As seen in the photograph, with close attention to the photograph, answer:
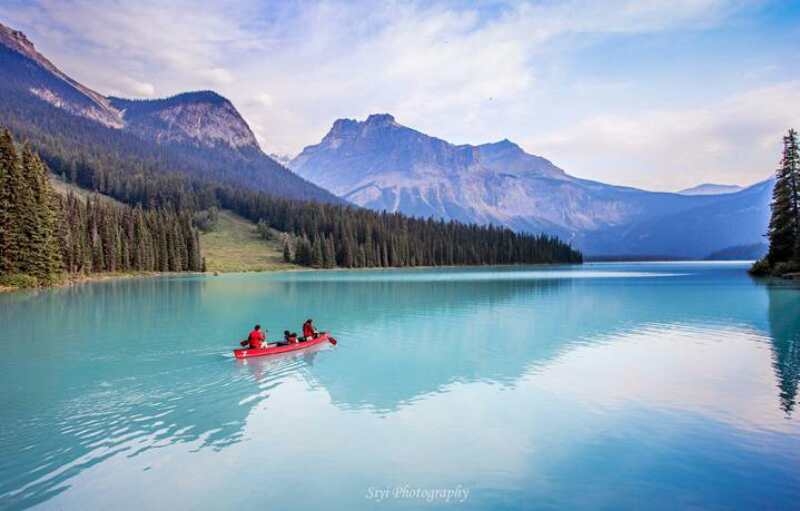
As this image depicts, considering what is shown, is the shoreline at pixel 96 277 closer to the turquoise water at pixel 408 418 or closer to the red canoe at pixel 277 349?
the turquoise water at pixel 408 418

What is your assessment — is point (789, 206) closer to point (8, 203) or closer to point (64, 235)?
point (8, 203)

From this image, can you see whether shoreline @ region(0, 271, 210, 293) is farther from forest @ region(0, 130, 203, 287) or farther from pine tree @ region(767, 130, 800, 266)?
pine tree @ region(767, 130, 800, 266)

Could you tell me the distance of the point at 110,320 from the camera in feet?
165

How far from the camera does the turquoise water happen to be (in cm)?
1515

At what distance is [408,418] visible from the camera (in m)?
21.9

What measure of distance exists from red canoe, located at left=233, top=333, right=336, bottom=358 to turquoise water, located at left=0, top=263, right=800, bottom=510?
57cm

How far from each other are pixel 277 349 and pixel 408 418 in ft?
48.2

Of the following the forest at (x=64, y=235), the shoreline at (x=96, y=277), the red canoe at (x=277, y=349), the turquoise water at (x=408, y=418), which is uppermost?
the forest at (x=64, y=235)

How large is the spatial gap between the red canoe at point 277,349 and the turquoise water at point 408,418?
0.57 meters

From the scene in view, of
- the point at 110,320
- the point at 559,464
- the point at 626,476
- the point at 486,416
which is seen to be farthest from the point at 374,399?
the point at 110,320

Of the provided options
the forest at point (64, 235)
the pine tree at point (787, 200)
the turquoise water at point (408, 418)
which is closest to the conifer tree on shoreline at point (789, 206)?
the pine tree at point (787, 200)

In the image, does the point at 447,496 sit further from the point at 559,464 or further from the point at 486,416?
the point at 486,416

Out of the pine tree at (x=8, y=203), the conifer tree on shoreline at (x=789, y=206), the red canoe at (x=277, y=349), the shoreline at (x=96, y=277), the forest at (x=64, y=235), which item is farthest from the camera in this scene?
the conifer tree on shoreline at (x=789, y=206)

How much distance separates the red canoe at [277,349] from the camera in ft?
107
